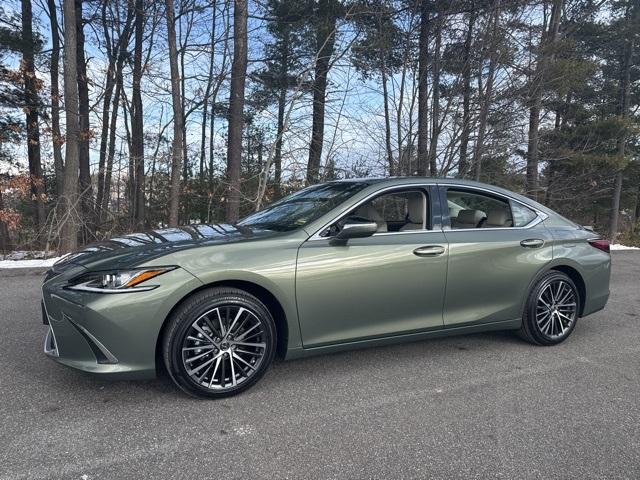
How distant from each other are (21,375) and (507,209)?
4.30 meters

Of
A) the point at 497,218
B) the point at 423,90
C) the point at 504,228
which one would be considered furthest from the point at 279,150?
the point at 504,228

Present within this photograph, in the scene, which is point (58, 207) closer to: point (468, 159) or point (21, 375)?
point (21, 375)

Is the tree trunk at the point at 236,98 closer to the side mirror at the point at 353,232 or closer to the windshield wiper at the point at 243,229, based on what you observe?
the windshield wiper at the point at 243,229

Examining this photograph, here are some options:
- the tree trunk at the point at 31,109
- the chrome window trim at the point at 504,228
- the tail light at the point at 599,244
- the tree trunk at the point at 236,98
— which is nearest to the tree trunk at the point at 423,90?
the tree trunk at the point at 236,98

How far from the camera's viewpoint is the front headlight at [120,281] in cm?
277

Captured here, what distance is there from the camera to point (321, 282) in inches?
127

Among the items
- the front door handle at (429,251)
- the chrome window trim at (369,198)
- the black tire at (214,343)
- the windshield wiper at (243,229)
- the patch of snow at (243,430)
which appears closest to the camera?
the patch of snow at (243,430)

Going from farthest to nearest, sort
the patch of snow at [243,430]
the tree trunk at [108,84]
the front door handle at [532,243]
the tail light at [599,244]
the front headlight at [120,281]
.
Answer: the tree trunk at [108,84] < the tail light at [599,244] < the front door handle at [532,243] < the front headlight at [120,281] < the patch of snow at [243,430]

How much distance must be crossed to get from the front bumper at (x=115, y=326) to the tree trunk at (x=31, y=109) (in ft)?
38.1

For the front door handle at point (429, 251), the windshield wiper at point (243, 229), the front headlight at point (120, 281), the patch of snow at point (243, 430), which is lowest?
the patch of snow at point (243, 430)

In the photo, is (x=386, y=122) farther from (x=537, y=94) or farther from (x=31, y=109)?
(x=31, y=109)

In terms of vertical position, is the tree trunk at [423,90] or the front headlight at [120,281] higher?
the tree trunk at [423,90]

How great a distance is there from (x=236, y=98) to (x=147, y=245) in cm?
1111

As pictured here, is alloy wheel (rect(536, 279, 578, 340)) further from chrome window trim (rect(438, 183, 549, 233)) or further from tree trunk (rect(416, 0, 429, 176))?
tree trunk (rect(416, 0, 429, 176))
